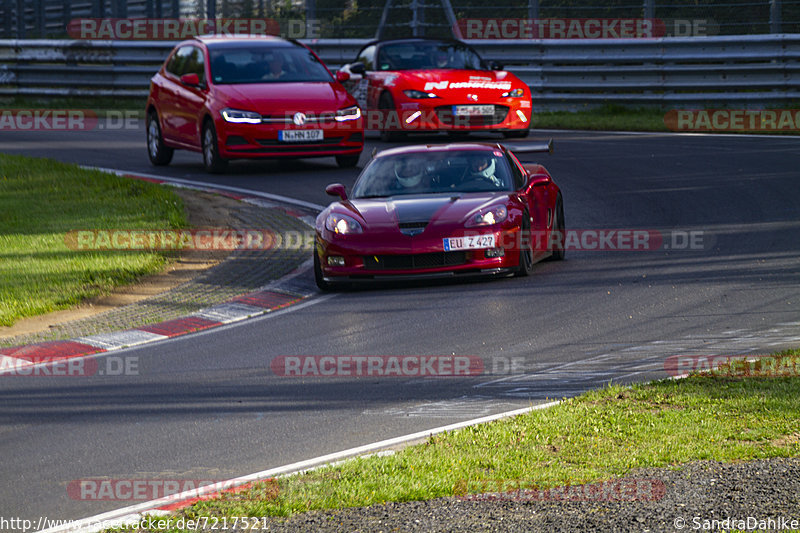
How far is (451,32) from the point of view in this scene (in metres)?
25.9

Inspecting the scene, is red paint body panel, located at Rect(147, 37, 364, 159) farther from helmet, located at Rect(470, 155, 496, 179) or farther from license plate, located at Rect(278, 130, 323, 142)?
helmet, located at Rect(470, 155, 496, 179)

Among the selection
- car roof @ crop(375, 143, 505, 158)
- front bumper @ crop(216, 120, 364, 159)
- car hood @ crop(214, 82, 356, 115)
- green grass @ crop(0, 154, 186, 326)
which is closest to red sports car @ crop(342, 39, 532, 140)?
car hood @ crop(214, 82, 356, 115)

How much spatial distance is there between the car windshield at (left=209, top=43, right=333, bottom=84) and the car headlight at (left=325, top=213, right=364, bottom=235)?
654cm

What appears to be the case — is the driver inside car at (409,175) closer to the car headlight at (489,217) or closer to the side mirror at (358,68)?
the car headlight at (489,217)

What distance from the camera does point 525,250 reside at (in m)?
10.9

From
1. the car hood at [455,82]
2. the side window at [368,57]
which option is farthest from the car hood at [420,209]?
the side window at [368,57]

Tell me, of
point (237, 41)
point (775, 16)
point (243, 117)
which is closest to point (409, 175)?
point (243, 117)

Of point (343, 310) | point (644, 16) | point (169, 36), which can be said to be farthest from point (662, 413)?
point (169, 36)

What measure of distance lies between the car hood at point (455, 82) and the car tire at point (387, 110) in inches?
18.0

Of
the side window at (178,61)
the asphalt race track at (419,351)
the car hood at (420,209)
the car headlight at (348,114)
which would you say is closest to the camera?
the asphalt race track at (419,351)

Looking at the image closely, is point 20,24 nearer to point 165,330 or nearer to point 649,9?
point 649,9

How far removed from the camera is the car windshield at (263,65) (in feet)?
56.1

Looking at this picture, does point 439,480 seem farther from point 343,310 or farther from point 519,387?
point 343,310

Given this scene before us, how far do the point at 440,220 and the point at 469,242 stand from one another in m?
0.33
